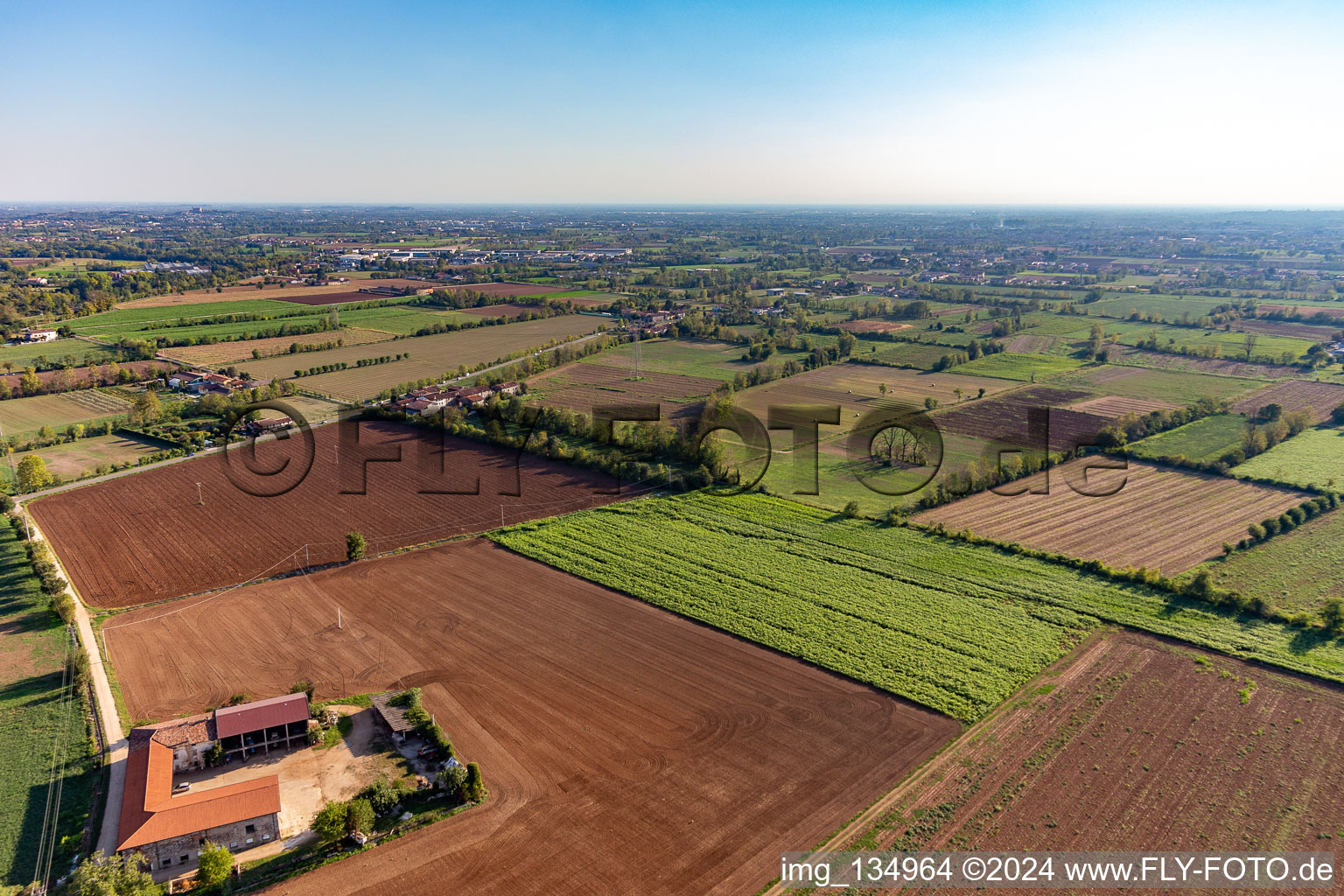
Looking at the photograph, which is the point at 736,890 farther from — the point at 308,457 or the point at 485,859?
the point at 308,457

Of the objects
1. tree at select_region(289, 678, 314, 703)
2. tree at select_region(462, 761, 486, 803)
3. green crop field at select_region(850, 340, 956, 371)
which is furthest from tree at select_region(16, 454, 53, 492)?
green crop field at select_region(850, 340, 956, 371)

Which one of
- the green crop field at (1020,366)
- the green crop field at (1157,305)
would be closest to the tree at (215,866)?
the green crop field at (1020,366)

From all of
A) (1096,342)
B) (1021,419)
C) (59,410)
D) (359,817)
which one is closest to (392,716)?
(359,817)

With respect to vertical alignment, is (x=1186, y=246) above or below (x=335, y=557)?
above

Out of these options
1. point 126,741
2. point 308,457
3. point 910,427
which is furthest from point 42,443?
point 910,427

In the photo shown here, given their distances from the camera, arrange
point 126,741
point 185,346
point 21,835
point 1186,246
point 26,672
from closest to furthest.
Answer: point 21,835
point 126,741
point 26,672
point 185,346
point 1186,246
